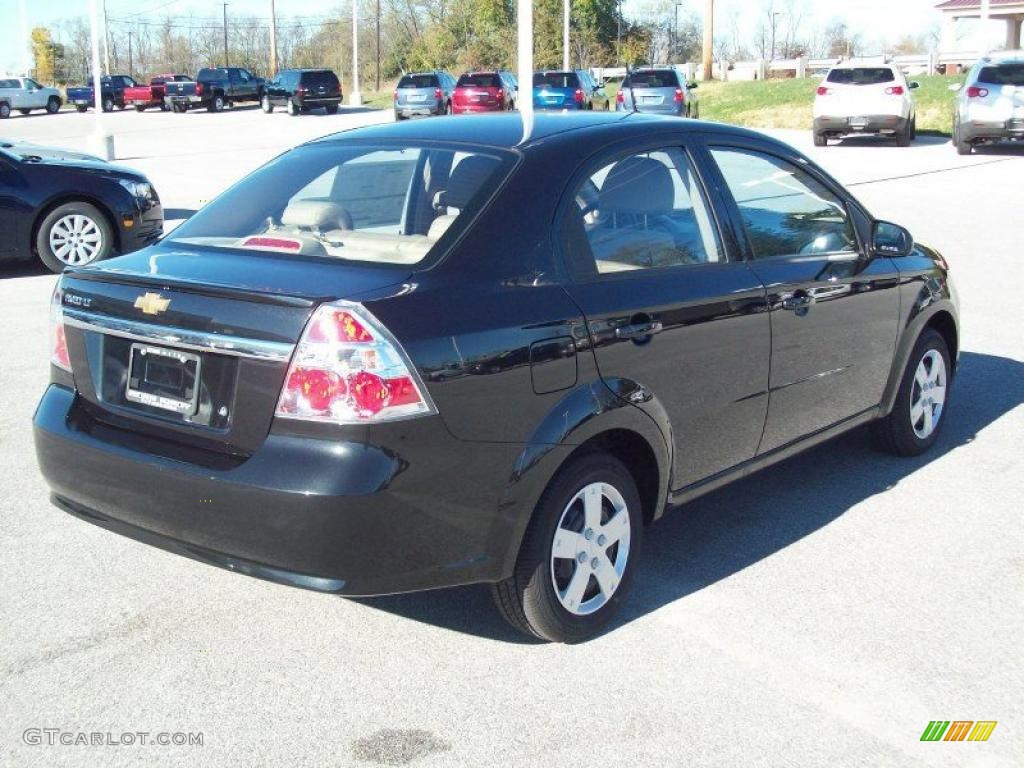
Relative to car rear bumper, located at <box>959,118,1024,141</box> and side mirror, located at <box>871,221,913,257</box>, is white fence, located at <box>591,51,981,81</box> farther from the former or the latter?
side mirror, located at <box>871,221,913,257</box>

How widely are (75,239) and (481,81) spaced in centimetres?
2927

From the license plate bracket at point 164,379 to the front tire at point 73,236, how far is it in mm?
8189

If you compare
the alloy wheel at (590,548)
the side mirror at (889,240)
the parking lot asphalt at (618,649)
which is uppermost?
the side mirror at (889,240)

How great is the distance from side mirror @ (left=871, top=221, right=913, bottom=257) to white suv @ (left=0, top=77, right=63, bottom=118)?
181 ft

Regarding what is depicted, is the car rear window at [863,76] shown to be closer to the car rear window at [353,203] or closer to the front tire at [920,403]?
the front tire at [920,403]

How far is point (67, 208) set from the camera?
1153 centimetres

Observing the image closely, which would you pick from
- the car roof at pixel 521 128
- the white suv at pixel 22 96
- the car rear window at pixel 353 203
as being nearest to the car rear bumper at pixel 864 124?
the car roof at pixel 521 128

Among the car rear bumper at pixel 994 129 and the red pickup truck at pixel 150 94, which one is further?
the red pickup truck at pixel 150 94

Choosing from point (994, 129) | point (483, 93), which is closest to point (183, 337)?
point (994, 129)

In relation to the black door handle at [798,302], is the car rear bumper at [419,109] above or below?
above

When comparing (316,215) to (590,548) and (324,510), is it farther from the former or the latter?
(590,548)

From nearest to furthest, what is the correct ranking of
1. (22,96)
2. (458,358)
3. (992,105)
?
(458,358)
(992,105)
(22,96)

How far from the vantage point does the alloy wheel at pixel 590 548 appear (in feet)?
13.0

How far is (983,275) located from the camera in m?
11.2
